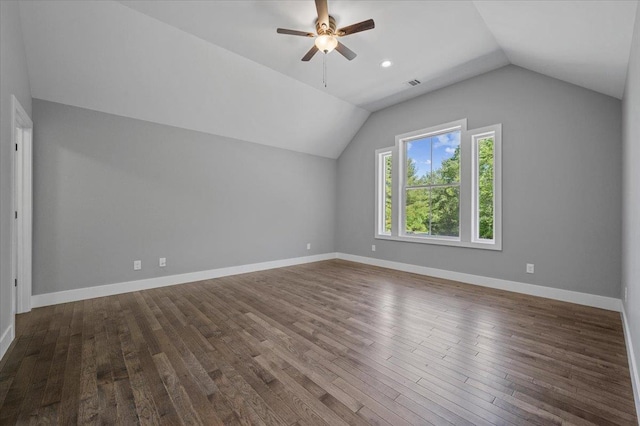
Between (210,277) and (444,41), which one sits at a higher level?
(444,41)

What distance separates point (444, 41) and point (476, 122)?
1489 mm

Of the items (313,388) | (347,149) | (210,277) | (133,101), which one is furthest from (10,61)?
(347,149)

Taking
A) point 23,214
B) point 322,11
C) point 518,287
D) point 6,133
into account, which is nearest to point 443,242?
point 518,287

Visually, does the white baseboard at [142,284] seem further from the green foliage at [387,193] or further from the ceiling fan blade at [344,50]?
the ceiling fan blade at [344,50]

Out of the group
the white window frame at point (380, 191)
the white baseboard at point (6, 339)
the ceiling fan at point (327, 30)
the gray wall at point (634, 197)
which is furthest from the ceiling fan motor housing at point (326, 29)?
the white baseboard at point (6, 339)

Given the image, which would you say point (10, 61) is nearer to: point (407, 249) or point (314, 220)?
point (314, 220)

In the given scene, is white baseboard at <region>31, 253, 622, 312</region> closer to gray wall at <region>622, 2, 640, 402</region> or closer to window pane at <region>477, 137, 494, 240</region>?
window pane at <region>477, 137, 494, 240</region>

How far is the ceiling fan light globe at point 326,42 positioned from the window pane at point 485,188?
2.91 meters

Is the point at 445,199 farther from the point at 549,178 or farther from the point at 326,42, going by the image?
the point at 326,42

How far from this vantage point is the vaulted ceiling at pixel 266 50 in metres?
2.59

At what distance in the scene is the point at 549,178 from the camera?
3559 millimetres

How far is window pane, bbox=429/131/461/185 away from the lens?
463 centimetres

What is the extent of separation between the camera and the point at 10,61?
238cm

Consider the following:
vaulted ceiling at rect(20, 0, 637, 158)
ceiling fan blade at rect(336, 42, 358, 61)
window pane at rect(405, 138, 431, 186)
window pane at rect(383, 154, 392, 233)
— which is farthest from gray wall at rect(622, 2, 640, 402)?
window pane at rect(383, 154, 392, 233)
